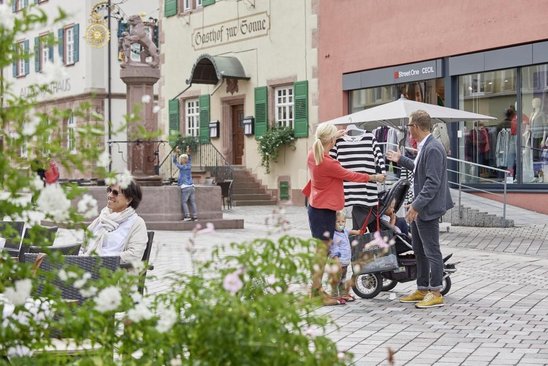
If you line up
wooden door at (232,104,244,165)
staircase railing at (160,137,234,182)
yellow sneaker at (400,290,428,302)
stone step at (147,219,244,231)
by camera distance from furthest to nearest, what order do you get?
wooden door at (232,104,244,165) < staircase railing at (160,137,234,182) < stone step at (147,219,244,231) < yellow sneaker at (400,290,428,302)

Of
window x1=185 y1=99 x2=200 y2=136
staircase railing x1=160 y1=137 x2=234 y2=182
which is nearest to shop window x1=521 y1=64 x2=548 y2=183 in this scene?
staircase railing x1=160 y1=137 x2=234 y2=182

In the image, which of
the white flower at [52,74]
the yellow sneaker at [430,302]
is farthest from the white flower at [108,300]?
the yellow sneaker at [430,302]

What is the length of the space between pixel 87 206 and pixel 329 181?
601 cm

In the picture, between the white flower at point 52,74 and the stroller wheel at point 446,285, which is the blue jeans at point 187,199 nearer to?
the stroller wheel at point 446,285

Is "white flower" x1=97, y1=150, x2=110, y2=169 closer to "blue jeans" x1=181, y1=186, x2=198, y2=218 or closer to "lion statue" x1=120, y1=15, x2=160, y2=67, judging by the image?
"blue jeans" x1=181, y1=186, x2=198, y2=218

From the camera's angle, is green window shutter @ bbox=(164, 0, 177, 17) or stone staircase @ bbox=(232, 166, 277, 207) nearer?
stone staircase @ bbox=(232, 166, 277, 207)

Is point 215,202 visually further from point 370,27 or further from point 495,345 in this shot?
point 495,345

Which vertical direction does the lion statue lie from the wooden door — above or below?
above

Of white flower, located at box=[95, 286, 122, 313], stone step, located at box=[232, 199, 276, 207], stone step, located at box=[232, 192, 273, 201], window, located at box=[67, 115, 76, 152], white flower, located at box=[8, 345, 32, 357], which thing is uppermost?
window, located at box=[67, 115, 76, 152]

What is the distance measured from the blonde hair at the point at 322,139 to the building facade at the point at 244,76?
57.3ft

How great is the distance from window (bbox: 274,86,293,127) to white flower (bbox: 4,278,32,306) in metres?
25.0

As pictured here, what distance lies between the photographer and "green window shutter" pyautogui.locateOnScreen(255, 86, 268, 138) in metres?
28.1

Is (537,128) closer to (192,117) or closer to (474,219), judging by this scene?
(474,219)

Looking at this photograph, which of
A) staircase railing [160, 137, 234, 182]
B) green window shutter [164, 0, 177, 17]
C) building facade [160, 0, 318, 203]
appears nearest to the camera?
building facade [160, 0, 318, 203]
